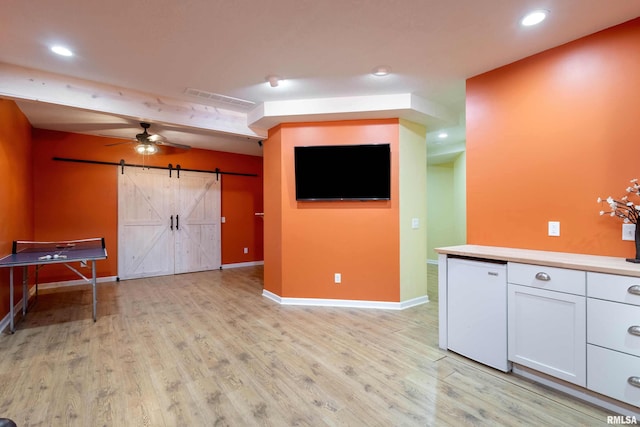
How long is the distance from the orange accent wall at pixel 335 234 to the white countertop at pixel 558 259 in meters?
1.24

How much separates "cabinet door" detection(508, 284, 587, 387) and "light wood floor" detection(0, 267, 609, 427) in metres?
0.18

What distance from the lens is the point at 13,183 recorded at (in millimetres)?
3477

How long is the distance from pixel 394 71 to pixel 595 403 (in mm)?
2930

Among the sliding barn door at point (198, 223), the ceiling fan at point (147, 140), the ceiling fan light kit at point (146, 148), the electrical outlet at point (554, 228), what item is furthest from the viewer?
the sliding barn door at point (198, 223)

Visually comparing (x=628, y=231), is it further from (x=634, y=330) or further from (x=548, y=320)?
(x=548, y=320)

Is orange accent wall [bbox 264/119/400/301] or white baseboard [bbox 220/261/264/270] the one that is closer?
orange accent wall [bbox 264/119/400/301]

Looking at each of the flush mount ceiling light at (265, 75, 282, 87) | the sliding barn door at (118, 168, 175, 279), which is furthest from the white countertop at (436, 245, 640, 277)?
the sliding barn door at (118, 168, 175, 279)

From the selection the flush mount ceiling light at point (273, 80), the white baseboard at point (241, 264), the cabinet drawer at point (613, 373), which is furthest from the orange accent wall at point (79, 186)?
the cabinet drawer at point (613, 373)

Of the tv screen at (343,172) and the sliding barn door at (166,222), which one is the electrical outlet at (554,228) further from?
the sliding barn door at (166,222)

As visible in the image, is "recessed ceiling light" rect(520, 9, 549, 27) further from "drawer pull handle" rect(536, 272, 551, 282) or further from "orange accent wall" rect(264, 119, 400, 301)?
"drawer pull handle" rect(536, 272, 551, 282)

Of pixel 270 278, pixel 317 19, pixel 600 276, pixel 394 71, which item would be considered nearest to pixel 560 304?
pixel 600 276

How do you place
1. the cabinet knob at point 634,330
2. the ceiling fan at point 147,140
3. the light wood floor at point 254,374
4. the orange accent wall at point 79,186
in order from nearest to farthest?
the cabinet knob at point 634,330, the light wood floor at point 254,374, the ceiling fan at point 147,140, the orange accent wall at point 79,186

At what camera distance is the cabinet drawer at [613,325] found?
165cm

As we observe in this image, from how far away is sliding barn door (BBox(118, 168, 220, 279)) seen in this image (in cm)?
527
